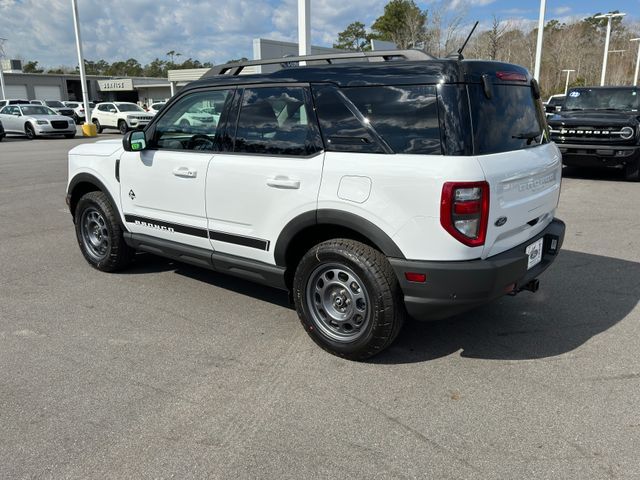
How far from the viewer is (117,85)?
65.0 m

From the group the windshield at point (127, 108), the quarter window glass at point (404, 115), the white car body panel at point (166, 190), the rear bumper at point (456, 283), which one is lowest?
the rear bumper at point (456, 283)

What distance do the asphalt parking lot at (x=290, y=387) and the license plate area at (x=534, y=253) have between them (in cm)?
62

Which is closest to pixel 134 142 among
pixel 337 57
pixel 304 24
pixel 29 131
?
pixel 337 57

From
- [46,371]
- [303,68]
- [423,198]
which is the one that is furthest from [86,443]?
[303,68]

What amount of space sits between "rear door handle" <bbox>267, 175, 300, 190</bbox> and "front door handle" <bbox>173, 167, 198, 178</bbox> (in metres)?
0.83

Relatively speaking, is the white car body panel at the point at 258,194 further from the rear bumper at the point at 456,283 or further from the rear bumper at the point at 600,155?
the rear bumper at the point at 600,155

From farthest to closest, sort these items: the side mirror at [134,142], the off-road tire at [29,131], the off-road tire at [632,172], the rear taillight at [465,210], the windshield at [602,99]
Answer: the off-road tire at [29,131]
the windshield at [602,99]
the off-road tire at [632,172]
the side mirror at [134,142]
the rear taillight at [465,210]

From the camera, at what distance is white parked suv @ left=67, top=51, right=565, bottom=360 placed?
3.04 meters

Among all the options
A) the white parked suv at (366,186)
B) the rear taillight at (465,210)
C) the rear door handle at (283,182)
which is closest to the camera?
the rear taillight at (465,210)

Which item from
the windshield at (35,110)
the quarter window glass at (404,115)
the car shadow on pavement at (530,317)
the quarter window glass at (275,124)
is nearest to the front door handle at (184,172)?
the quarter window glass at (275,124)

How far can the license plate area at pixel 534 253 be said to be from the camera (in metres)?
3.46

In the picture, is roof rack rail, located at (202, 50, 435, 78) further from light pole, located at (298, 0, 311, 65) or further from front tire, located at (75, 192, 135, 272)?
light pole, located at (298, 0, 311, 65)

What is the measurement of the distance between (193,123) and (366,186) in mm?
1895

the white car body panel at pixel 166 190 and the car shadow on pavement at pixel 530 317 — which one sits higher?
the white car body panel at pixel 166 190
